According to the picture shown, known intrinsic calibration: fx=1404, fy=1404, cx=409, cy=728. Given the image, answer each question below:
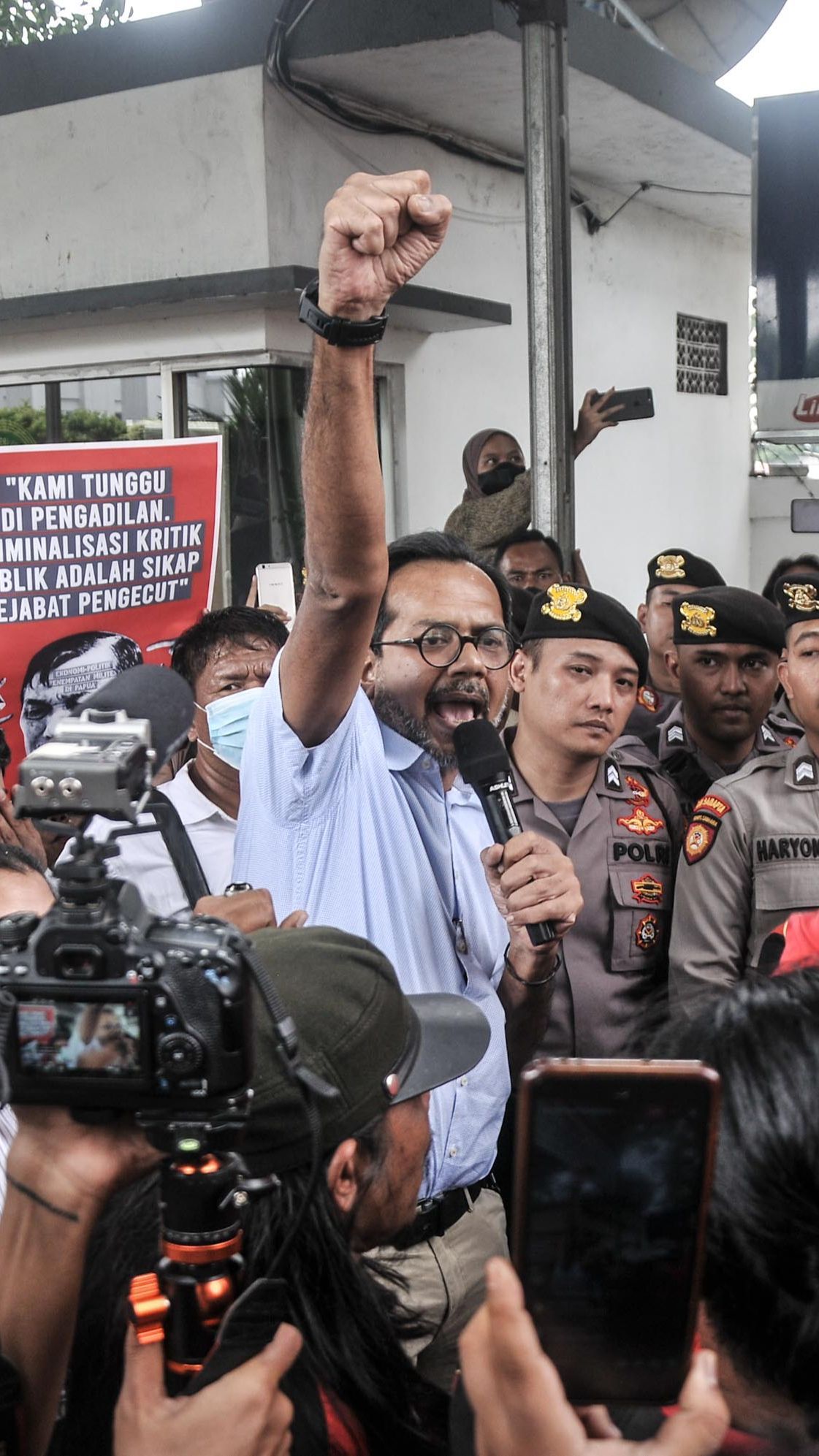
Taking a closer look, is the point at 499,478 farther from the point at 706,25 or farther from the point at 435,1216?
the point at 435,1216

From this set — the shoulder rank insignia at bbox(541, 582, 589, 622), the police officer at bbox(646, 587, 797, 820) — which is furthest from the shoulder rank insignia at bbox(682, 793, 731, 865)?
the police officer at bbox(646, 587, 797, 820)

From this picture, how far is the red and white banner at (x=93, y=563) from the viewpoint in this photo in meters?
3.72

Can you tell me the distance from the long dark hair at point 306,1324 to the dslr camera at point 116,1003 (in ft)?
1.04

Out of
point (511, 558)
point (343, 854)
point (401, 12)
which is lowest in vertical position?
point (343, 854)

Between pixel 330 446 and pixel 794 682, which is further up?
pixel 330 446

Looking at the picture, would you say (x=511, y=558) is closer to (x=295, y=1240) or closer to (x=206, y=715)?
(x=206, y=715)

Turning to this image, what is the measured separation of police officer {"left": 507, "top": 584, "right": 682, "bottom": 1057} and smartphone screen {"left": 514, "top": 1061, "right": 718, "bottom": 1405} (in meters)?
1.87

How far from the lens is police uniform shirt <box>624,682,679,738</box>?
14.9ft

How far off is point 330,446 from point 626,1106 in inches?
43.0

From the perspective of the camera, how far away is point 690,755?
3.97 metres

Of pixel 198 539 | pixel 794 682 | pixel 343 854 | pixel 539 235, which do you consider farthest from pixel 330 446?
pixel 539 235

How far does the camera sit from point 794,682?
3.31 m

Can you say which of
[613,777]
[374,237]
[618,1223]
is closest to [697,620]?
[613,777]

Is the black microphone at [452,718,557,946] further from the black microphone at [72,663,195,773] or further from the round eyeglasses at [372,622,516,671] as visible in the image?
the black microphone at [72,663,195,773]
